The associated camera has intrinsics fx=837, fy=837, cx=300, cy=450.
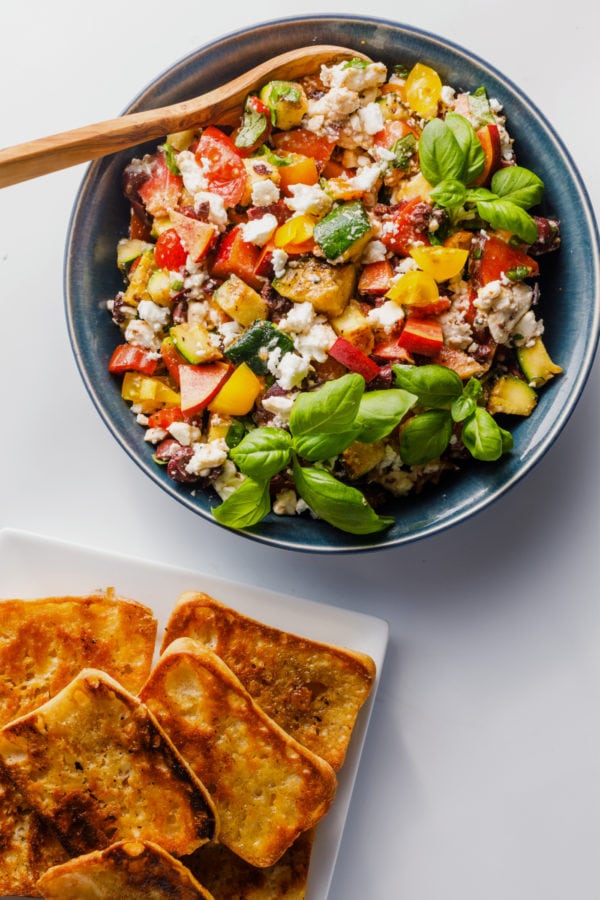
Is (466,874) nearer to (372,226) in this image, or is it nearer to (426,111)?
(372,226)

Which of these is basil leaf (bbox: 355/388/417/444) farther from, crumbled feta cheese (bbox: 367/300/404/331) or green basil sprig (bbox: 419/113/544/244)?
green basil sprig (bbox: 419/113/544/244)

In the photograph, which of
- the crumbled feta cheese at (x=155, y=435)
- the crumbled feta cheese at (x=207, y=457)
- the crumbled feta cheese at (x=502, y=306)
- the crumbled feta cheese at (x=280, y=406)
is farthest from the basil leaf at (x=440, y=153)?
the crumbled feta cheese at (x=155, y=435)

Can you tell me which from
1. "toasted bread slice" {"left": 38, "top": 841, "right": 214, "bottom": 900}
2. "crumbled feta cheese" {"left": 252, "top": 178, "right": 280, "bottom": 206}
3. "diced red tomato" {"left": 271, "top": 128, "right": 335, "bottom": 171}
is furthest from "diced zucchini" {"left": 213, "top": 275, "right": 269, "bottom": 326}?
"toasted bread slice" {"left": 38, "top": 841, "right": 214, "bottom": 900}

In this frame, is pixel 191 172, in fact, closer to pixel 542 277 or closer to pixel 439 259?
pixel 439 259

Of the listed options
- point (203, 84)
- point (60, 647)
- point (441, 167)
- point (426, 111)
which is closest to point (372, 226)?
point (441, 167)

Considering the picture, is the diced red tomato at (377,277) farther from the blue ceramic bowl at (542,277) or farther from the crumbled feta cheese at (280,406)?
the blue ceramic bowl at (542,277)

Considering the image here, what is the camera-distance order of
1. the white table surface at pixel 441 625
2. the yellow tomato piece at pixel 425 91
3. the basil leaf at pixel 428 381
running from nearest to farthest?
the basil leaf at pixel 428 381 → the yellow tomato piece at pixel 425 91 → the white table surface at pixel 441 625

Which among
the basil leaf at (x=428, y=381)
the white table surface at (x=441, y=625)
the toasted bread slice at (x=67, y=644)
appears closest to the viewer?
the basil leaf at (x=428, y=381)
